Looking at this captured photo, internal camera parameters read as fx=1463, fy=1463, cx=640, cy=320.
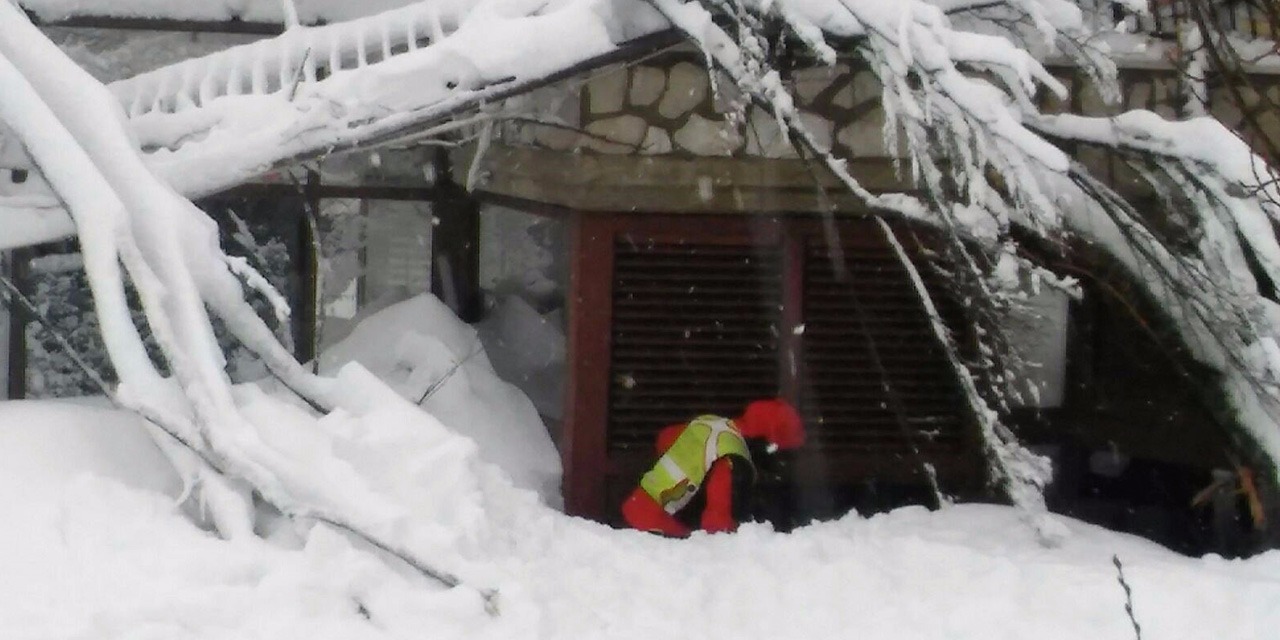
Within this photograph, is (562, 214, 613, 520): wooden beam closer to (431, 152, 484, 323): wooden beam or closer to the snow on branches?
(431, 152, 484, 323): wooden beam

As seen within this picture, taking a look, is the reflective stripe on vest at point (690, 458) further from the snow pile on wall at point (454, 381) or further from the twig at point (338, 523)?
the twig at point (338, 523)

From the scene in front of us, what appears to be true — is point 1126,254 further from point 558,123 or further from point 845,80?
point 558,123

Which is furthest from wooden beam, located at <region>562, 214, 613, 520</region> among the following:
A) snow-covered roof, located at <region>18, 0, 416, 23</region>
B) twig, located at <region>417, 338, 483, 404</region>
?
snow-covered roof, located at <region>18, 0, 416, 23</region>

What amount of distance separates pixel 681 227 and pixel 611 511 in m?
1.52

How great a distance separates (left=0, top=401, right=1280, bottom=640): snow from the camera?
176 inches

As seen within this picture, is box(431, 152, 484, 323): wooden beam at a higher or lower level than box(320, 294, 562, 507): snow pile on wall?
higher

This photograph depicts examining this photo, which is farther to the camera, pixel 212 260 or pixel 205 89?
pixel 205 89

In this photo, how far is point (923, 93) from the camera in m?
5.64

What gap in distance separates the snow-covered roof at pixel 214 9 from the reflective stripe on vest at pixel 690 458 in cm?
288

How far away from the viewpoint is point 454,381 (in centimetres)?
786

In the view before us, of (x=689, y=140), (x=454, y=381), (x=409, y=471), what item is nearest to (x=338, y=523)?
(x=409, y=471)

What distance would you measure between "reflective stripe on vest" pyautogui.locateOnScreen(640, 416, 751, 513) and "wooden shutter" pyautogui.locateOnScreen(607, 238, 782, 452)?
0.53 metres

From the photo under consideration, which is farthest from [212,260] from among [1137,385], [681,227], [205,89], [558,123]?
[1137,385]

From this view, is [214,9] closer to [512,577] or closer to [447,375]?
[447,375]
